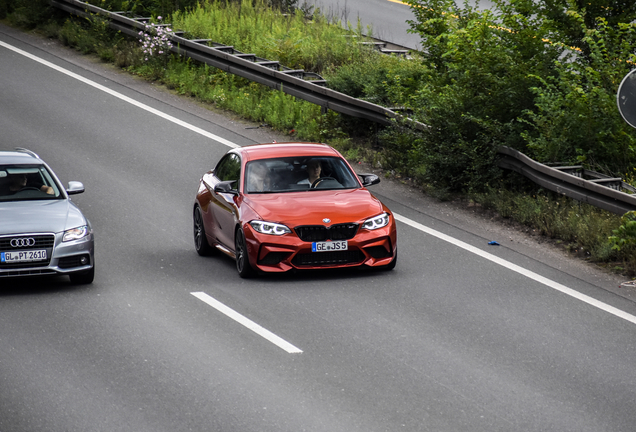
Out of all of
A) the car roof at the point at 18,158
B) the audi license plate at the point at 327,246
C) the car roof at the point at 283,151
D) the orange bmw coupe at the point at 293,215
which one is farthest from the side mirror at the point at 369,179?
the car roof at the point at 18,158

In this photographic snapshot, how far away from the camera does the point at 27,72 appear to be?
23.5 m

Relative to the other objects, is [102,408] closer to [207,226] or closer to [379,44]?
[207,226]

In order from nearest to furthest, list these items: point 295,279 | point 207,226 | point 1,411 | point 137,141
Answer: point 1,411, point 295,279, point 207,226, point 137,141

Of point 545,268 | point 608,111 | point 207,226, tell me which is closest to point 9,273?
point 207,226

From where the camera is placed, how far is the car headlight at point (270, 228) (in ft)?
37.7

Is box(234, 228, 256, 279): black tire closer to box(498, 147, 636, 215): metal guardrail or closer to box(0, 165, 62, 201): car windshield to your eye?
box(0, 165, 62, 201): car windshield

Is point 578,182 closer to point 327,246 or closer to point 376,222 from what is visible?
point 376,222

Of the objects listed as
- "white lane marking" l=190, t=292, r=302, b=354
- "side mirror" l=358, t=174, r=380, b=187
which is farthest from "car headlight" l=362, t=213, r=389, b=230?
"white lane marking" l=190, t=292, r=302, b=354

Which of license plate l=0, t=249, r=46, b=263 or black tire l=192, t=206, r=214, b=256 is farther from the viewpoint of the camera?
black tire l=192, t=206, r=214, b=256

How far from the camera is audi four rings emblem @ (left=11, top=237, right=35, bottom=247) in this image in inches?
432

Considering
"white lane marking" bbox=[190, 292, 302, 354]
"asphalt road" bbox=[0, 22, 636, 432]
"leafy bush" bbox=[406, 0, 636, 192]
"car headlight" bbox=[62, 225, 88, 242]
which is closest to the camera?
"asphalt road" bbox=[0, 22, 636, 432]

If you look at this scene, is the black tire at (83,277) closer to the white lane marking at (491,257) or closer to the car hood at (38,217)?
the car hood at (38,217)

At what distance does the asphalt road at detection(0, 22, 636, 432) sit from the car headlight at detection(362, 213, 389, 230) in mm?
610

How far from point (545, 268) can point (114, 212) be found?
20.8 ft
